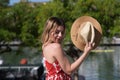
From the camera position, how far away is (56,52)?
2947 mm

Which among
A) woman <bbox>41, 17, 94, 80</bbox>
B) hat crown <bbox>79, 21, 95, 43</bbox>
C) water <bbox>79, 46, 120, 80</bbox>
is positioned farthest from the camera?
water <bbox>79, 46, 120, 80</bbox>

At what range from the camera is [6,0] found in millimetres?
18859

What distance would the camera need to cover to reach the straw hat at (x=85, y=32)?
10.1 ft

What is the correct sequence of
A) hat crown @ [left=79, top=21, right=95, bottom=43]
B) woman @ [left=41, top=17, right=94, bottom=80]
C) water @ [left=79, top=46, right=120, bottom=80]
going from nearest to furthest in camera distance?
woman @ [left=41, top=17, right=94, bottom=80] < hat crown @ [left=79, top=21, right=95, bottom=43] < water @ [left=79, top=46, right=120, bottom=80]

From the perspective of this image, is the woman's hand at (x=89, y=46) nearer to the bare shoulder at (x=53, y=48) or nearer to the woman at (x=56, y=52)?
the woman at (x=56, y=52)

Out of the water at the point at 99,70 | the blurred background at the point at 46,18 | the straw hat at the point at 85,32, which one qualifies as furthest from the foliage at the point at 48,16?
the straw hat at the point at 85,32

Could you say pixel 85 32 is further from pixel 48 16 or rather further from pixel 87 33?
pixel 48 16

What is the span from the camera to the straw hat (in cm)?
309

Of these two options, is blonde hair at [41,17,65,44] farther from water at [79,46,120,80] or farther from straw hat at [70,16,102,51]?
water at [79,46,120,80]

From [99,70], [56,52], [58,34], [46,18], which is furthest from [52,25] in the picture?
[99,70]

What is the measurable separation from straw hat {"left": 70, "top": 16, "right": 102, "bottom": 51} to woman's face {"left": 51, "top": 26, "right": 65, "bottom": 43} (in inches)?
7.3

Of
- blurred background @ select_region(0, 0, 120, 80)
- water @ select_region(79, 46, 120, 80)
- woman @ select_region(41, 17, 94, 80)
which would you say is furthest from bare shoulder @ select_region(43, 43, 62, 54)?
water @ select_region(79, 46, 120, 80)

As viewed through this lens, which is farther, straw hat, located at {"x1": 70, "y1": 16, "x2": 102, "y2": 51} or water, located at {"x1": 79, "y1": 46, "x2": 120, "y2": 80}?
water, located at {"x1": 79, "y1": 46, "x2": 120, "y2": 80}

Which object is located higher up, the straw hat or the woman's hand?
the straw hat
